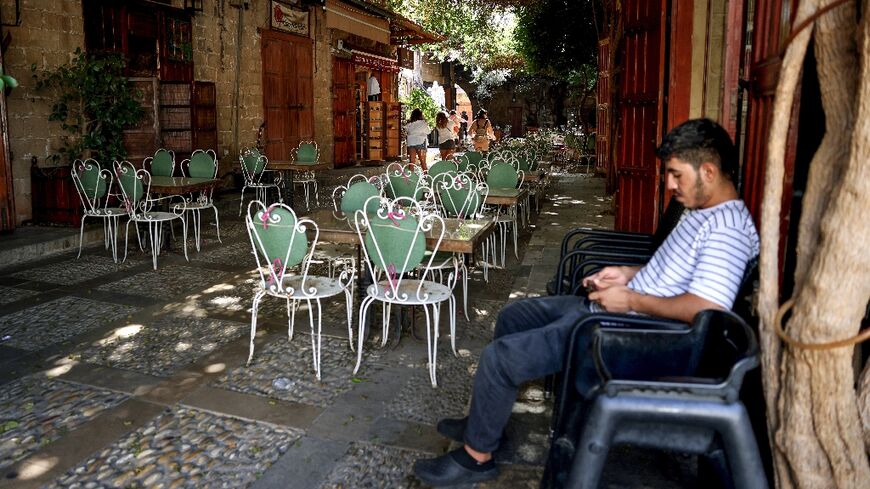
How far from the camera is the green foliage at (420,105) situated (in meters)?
20.0

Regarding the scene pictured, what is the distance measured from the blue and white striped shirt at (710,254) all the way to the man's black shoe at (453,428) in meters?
0.91

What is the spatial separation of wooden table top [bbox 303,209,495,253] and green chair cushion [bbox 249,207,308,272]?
1.21 feet

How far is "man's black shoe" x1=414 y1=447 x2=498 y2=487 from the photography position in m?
2.50

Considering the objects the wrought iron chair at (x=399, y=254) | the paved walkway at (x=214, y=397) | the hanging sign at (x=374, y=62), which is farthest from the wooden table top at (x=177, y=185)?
the hanging sign at (x=374, y=62)

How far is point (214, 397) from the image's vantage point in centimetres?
341

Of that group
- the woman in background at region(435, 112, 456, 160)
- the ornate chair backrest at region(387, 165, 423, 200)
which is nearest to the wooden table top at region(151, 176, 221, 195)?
the ornate chair backrest at region(387, 165, 423, 200)

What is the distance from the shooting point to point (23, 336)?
432cm

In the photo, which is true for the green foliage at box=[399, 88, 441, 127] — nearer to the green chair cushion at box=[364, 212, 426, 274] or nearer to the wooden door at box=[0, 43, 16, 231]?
the wooden door at box=[0, 43, 16, 231]

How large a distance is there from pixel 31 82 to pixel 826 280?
7.99 meters

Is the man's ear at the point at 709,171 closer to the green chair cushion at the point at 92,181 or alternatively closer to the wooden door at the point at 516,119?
the green chair cushion at the point at 92,181

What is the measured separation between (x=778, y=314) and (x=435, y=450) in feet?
5.18

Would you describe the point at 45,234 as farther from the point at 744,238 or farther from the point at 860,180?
the point at 860,180

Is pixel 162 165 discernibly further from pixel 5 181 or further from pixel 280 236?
pixel 280 236

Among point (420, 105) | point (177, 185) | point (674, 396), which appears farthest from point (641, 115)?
point (420, 105)
